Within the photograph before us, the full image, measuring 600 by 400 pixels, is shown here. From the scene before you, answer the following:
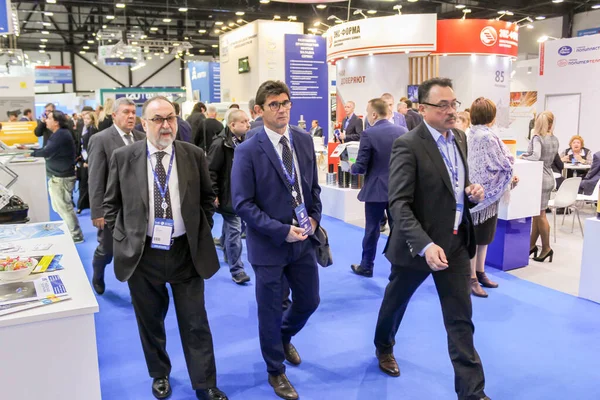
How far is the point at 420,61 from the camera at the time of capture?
1188 cm

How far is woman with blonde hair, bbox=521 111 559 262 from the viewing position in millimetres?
5203

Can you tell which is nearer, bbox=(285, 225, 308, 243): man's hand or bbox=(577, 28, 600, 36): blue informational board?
bbox=(285, 225, 308, 243): man's hand

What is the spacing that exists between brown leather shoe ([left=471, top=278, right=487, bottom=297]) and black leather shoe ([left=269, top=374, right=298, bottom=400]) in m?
2.07

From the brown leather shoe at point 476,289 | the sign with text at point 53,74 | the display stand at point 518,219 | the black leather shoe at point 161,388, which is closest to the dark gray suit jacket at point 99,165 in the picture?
the black leather shoe at point 161,388

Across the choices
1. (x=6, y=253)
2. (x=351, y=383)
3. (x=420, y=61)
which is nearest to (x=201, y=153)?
(x=6, y=253)

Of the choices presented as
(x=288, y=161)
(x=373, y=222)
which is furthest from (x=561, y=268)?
(x=288, y=161)

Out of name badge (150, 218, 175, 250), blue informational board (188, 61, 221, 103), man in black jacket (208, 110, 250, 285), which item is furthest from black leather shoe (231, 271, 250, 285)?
blue informational board (188, 61, 221, 103)

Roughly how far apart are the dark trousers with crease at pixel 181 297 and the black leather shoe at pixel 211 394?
0.13 ft

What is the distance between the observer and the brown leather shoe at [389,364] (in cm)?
295

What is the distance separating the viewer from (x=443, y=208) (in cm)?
238

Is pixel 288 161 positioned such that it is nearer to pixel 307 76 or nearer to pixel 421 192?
pixel 421 192

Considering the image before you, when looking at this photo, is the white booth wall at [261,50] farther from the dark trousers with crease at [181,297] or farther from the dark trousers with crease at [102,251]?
the dark trousers with crease at [181,297]

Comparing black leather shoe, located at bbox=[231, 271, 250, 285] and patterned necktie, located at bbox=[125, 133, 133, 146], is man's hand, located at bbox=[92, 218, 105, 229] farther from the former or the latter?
black leather shoe, located at bbox=[231, 271, 250, 285]

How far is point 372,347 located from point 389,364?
35 centimetres
